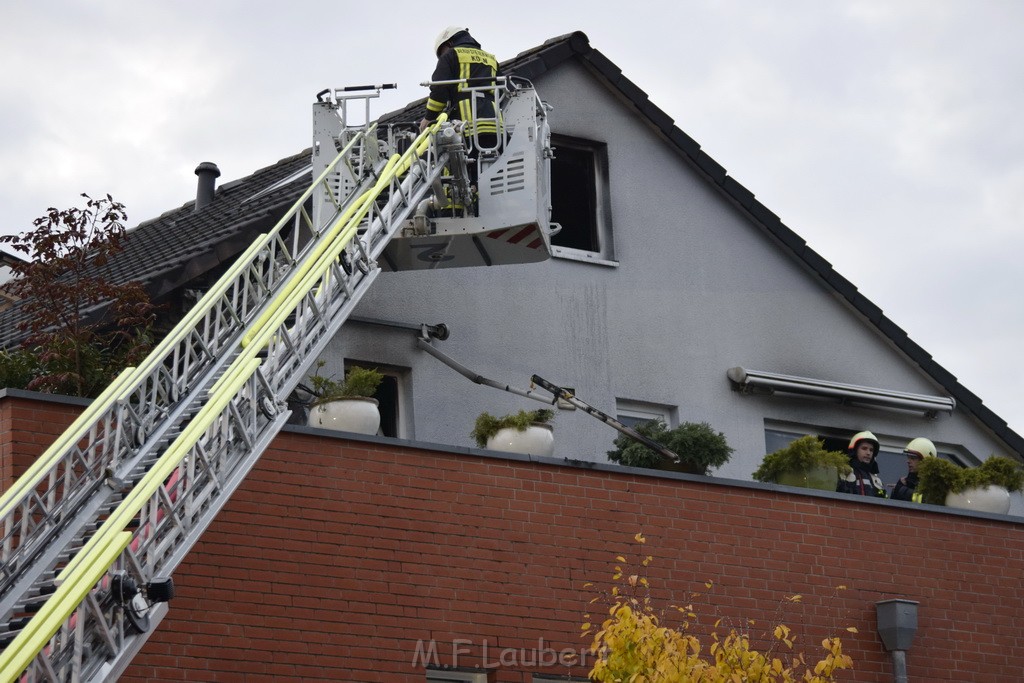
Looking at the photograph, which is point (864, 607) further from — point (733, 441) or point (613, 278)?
point (613, 278)

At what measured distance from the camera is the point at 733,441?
1481cm

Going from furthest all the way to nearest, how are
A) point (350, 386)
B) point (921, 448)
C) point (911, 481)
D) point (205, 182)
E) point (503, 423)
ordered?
point (205, 182) < point (921, 448) < point (911, 481) < point (503, 423) < point (350, 386)

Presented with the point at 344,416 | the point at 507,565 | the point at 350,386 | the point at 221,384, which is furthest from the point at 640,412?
the point at 221,384

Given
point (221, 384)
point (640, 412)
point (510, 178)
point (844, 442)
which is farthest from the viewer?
point (844, 442)

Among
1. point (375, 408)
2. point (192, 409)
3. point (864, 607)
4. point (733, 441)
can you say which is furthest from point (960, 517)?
point (192, 409)

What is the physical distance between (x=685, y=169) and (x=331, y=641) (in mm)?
7107

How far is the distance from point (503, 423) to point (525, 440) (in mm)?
218

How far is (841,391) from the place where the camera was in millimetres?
15312

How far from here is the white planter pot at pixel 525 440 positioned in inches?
456

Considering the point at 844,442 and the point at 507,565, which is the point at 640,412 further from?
the point at 507,565

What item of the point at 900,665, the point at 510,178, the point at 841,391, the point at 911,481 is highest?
the point at 510,178

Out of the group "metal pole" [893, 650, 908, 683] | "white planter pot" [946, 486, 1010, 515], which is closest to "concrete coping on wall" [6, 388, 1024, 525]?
"white planter pot" [946, 486, 1010, 515]

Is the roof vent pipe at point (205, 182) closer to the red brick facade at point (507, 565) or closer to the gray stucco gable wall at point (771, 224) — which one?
the gray stucco gable wall at point (771, 224)

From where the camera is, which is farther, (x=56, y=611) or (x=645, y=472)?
(x=645, y=472)
